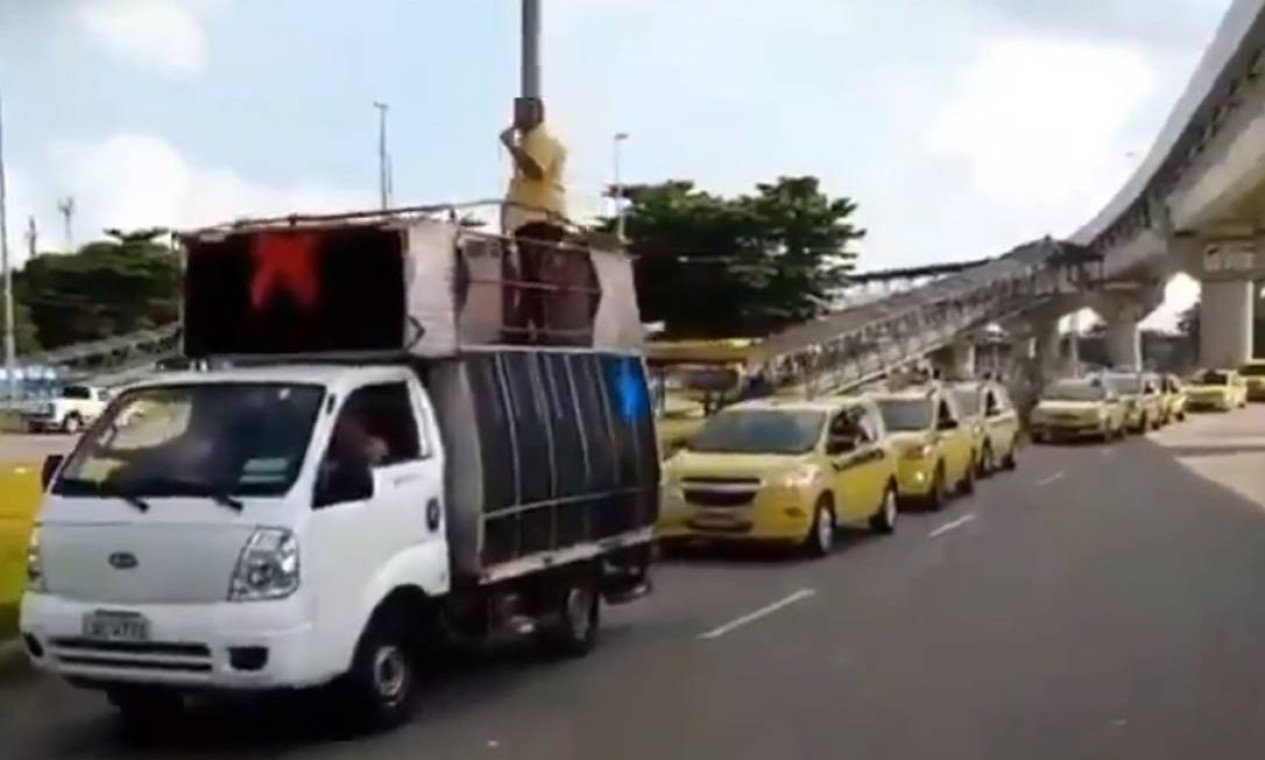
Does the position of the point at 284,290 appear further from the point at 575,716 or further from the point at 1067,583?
the point at 1067,583

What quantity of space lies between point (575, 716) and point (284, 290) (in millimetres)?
3007

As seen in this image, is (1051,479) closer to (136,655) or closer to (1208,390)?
(136,655)

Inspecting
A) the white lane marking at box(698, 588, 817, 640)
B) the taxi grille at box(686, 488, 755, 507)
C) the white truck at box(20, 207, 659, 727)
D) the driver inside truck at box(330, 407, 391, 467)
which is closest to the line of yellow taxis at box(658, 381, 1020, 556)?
the taxi grille at box(686, 488, 755, 507)

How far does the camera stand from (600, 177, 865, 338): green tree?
234 feet

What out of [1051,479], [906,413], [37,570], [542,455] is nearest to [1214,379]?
[1051,479]

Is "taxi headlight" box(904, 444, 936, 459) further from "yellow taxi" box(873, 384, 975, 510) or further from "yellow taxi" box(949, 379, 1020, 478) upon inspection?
"yellow taxi" box(949, 379, 1020, 478)

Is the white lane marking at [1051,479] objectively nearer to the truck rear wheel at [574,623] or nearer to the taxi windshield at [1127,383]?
the taxi windshield at [1127,383]

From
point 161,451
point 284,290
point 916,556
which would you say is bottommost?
point 916,556

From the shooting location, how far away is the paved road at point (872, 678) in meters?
10.2

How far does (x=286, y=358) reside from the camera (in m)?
11.6

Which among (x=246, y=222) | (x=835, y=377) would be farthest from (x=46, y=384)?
(x=246, y=222)

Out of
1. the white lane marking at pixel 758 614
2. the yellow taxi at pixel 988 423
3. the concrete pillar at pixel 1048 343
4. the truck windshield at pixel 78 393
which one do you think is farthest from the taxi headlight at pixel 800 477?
the concrete pillar at pixel 1048 343

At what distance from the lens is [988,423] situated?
34.7 m

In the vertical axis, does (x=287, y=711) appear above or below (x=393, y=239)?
below
